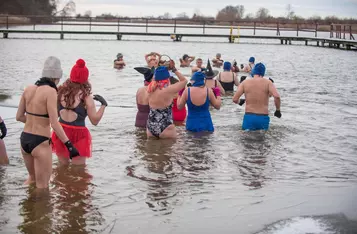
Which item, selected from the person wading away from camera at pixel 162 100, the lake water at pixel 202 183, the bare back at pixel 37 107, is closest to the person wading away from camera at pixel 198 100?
the lake water at pixel 202 183

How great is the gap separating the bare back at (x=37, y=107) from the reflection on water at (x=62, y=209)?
811mm

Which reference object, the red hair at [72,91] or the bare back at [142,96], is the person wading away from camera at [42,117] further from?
the bare back at [142,96]

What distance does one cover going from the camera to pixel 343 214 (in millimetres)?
6051

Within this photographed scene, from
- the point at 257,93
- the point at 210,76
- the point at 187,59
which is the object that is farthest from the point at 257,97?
the point at 187,59

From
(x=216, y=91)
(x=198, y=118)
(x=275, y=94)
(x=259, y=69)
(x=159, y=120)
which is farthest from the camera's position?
(x=216, y=91)

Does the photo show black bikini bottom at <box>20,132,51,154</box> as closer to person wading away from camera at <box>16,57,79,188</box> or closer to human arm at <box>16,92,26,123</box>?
person wading away from camera at <box>16,57,79,188</box>

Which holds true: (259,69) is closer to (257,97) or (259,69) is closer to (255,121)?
(257,97)

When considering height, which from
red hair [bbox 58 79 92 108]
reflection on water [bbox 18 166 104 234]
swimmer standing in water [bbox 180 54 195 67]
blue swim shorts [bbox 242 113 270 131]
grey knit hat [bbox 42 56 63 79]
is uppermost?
swimmer standing in water [bbox 180 54 195 67]

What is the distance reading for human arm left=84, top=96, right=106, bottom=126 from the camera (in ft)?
21.9

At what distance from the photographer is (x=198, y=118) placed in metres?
9.95

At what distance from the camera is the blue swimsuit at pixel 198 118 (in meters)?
9.75

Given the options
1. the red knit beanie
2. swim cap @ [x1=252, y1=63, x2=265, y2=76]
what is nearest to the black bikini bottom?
the red knit beanie

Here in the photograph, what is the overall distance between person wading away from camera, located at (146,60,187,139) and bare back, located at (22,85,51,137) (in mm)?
3118

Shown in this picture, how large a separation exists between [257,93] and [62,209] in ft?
16.5
